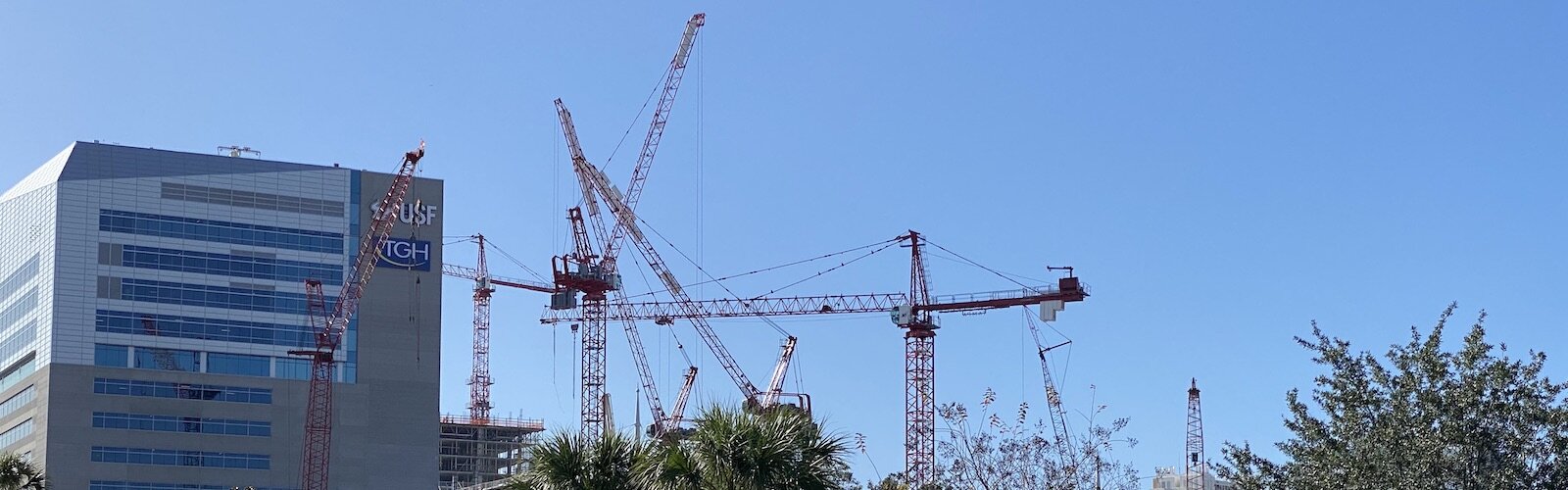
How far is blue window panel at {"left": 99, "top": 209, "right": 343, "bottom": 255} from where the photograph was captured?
174 meters

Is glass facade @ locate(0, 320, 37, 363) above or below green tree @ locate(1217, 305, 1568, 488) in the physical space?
above

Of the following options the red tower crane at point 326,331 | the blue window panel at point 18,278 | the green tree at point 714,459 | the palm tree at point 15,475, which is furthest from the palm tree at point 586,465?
the blue window panel at point 18,278

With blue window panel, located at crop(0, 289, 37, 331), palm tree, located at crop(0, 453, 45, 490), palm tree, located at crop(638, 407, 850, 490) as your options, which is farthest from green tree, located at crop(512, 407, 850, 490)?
blue window panel, located at crop(0, 289, 37, 331)

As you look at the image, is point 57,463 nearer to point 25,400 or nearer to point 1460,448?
point 25,400

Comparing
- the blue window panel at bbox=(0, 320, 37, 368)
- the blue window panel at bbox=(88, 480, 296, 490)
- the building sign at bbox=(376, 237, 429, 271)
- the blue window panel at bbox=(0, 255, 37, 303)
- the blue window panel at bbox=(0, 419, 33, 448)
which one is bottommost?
the blue window panel at bbox=(88, 480, 296, 490)

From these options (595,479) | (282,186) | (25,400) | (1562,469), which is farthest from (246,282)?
(1562,469)

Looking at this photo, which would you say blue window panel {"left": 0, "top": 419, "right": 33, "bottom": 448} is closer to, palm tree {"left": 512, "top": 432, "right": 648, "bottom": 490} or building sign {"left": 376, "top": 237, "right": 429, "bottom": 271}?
building sign {"left": 376, "top": 237, "right": 429, "bottom": 271}

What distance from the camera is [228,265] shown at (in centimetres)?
17662

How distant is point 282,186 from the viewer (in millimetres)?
179500

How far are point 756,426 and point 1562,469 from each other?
809 inches

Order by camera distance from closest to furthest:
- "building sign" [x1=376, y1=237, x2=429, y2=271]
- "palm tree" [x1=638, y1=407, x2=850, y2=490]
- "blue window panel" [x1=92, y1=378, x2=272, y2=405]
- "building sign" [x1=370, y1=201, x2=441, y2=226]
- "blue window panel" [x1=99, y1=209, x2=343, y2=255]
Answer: "palm tree" [x1=638, y1=407, x2=850, y2=490] < "blue window panel" [x1=92, y1=378, x2=272, y2=405] < "blue window panel" [x1=99, y1=209, x2=343, y2=255] < "building sign" [x1=376, y1=237, x2=429, y2=271] < "building sign" [x1=370, y1=201, x2=441, y2=226]

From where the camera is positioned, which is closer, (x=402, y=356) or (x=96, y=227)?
(x=96, y=227)

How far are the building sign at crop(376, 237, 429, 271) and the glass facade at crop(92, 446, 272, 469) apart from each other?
20407 millimetres

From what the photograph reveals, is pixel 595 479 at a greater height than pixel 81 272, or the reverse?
pixel 81 272
